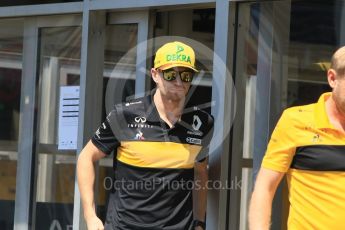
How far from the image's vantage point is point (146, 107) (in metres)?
4.18

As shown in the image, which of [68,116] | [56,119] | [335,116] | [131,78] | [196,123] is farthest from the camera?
[56,119]

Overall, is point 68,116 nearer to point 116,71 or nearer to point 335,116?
point 116,71

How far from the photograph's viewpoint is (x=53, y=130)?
239 inches

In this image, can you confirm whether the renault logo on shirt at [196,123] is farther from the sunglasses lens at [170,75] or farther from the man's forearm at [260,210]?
the man's forearm at [260,210]

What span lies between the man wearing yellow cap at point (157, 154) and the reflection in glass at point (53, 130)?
175 centimetres

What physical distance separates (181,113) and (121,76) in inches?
60.6

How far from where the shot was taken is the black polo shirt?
4.00 metres

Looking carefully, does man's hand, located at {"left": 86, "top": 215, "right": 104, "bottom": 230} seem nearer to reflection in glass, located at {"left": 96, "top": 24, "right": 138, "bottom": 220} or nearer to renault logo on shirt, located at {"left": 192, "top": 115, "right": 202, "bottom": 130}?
renault logo on shirt, located at {"left": 192, "top": 115, "right": 202, "bottom": 130}

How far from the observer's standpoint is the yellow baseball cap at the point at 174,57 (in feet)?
13.2

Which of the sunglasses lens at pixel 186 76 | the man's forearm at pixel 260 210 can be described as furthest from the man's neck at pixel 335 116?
A: the sunglasses lens at pixel 186 76

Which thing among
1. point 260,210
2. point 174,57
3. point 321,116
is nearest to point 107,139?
point 174,57

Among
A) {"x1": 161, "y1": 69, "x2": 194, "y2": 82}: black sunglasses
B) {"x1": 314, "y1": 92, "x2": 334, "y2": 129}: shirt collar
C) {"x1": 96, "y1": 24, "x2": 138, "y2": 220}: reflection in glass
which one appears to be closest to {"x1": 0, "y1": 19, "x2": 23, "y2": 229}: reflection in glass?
{"x1": 96, "y1": 24, "x2": 138, "y2": 220}: reflection in glass

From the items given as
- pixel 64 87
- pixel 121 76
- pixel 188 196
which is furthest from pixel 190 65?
pixel 64 87

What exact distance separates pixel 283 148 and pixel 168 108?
3.45ft
